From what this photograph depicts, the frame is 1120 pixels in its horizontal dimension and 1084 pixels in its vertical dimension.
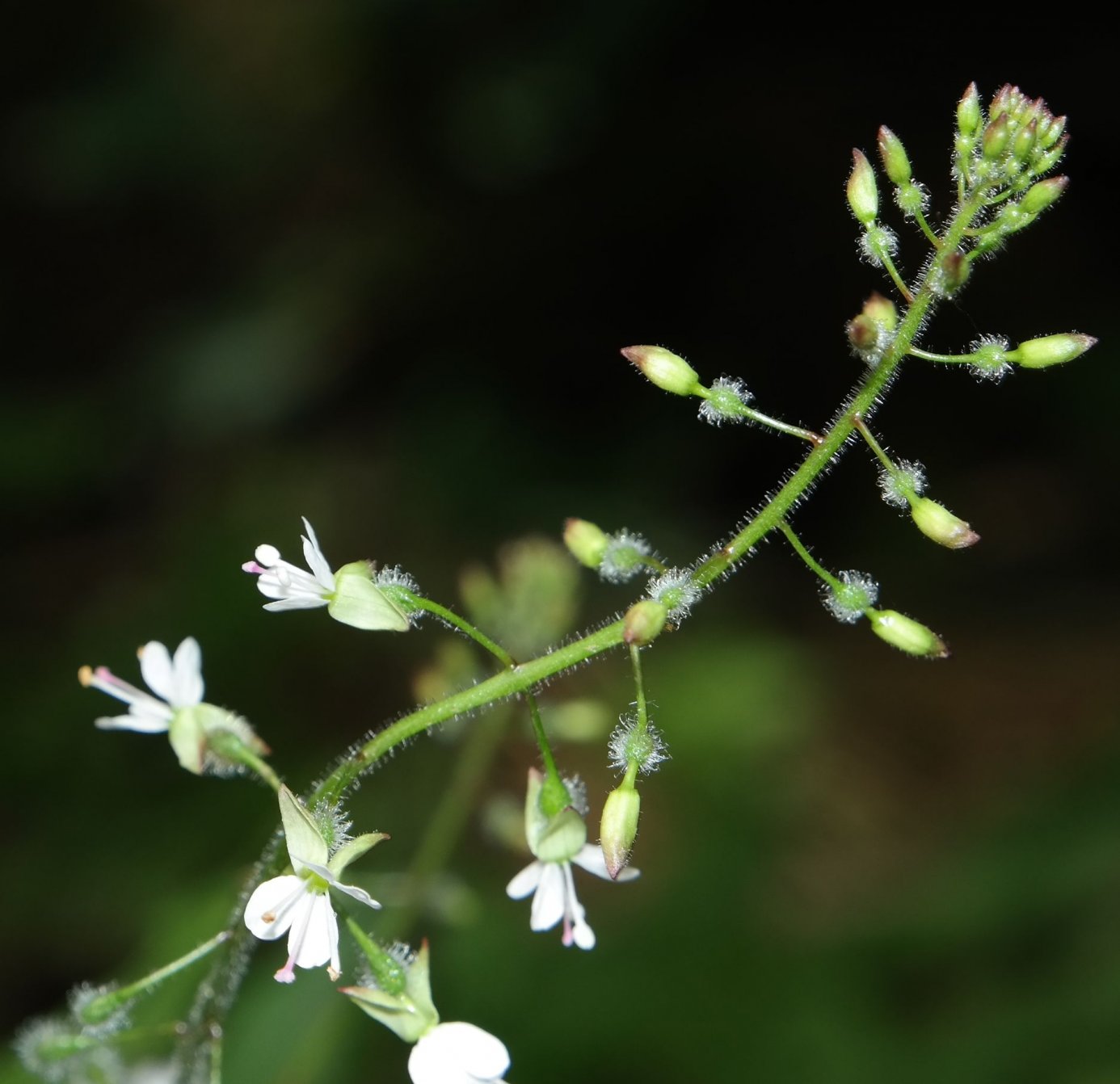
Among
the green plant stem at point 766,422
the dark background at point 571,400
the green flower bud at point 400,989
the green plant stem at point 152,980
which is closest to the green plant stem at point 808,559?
the green plant stem at point 766,422

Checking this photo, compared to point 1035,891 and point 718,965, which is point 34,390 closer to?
point 718,965

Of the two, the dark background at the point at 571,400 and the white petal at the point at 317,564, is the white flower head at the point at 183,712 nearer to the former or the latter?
the white petal at the point at 317,564

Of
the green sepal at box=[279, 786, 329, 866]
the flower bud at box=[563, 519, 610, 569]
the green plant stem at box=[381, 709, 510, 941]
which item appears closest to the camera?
the green sepal at box=[279, 786, 329, 866]

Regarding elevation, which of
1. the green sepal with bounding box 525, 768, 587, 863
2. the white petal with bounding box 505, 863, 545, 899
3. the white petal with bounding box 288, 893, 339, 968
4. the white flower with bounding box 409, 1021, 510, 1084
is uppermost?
the green sepal with bounding box 525, 768, 587, 863

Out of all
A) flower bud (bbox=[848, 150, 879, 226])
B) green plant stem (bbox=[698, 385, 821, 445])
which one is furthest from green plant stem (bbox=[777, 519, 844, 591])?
flower bud (bbox=[848, 150, 879, 226])

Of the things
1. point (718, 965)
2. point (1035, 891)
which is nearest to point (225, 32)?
point (718, 965)

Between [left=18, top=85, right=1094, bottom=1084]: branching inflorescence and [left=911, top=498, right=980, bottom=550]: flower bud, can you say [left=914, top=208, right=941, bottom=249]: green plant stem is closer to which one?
[left=18, top=85, right=1094, bottom=1084]: branching inflorescence
